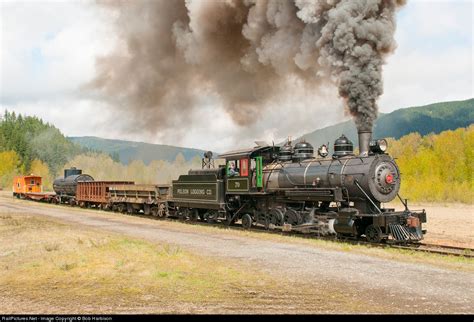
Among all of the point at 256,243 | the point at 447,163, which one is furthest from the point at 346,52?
the point at 447,163

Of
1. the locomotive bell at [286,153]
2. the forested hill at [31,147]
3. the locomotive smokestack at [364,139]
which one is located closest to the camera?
the locomotive smokestack at [364,139]

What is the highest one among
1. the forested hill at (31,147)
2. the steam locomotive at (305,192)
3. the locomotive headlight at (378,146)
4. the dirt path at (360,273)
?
the forested hill at (31,147)

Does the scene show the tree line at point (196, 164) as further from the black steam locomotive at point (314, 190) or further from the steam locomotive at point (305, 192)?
the black steam locomotive at point (314, 190)

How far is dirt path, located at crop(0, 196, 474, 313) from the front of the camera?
764 centimetres

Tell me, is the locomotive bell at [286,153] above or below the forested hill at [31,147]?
below

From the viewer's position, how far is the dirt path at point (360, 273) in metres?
7.64

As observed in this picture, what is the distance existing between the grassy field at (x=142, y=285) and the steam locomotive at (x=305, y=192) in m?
5.41

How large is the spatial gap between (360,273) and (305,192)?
634 centimetres

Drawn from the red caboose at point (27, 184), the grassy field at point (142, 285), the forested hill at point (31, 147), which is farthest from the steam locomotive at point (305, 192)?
the forested hill at point (31, 147)

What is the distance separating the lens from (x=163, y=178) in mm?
38250

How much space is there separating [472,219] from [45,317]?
2534cm

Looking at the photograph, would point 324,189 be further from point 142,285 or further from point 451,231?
A: point 142,285

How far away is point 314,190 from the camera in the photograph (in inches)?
619

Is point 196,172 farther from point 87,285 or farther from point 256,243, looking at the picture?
point 87,285
